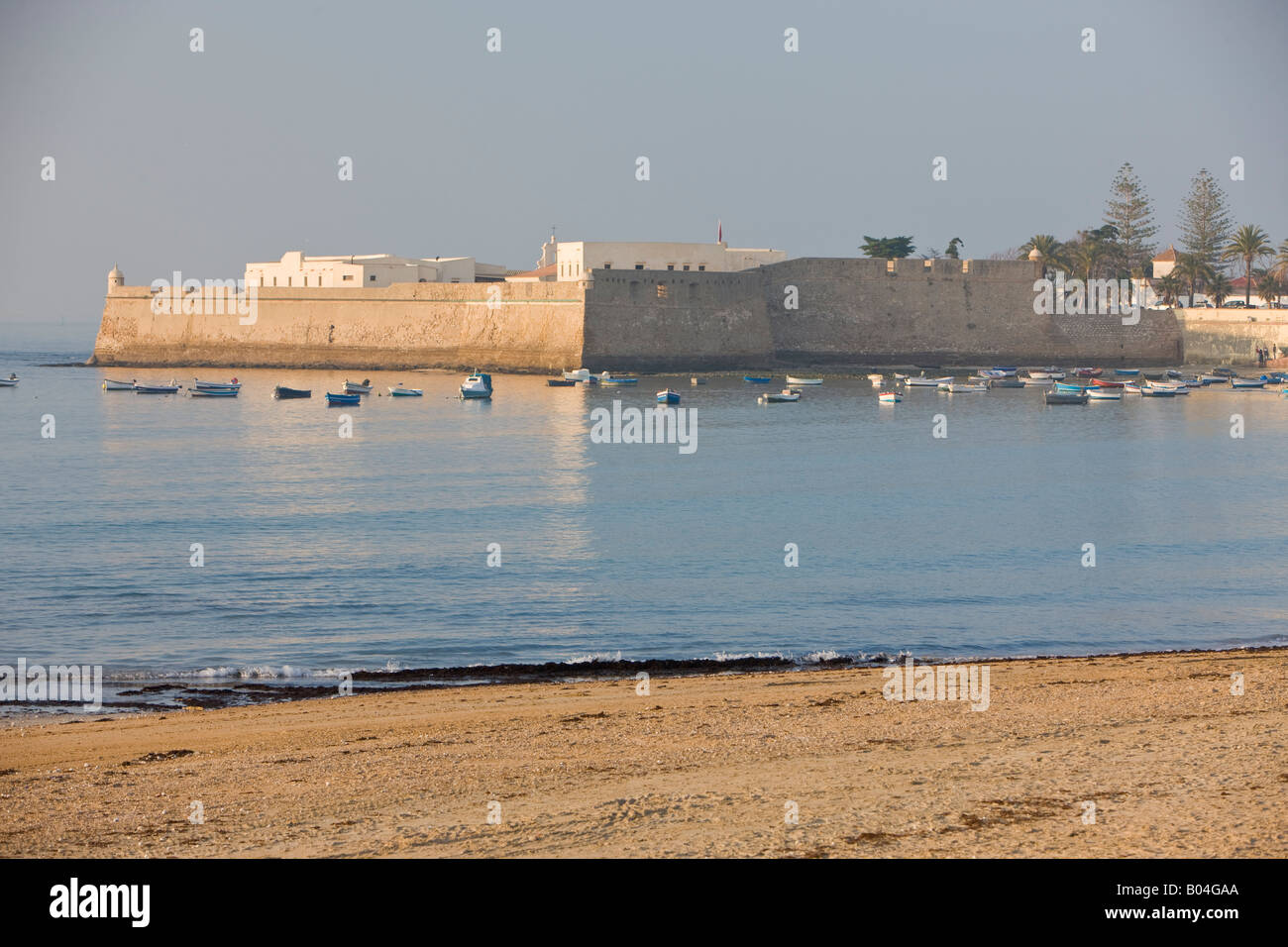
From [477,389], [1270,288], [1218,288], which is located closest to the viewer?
[477,389]

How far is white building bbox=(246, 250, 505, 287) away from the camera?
61.9 m

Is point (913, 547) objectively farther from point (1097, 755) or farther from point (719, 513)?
point (1097, 755)

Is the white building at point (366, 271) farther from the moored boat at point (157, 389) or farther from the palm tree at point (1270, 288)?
the palm tree at point (1270, 288)

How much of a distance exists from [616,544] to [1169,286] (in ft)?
181

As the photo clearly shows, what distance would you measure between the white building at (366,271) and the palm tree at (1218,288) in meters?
34.3

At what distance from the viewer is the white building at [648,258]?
58062 mm

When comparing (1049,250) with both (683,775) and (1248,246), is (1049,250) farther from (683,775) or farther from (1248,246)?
(683,775)

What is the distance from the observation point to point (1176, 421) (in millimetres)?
38312

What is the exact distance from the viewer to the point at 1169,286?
65750mm

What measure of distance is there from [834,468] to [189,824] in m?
22.6

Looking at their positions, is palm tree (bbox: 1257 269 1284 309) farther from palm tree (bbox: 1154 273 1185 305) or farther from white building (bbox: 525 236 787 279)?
white building (bbox: 525 236 787 279)

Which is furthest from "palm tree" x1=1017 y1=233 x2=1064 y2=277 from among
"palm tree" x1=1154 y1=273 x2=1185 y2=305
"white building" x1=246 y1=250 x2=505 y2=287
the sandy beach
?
the sandy beach

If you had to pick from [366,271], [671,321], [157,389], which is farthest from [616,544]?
[366,271]
